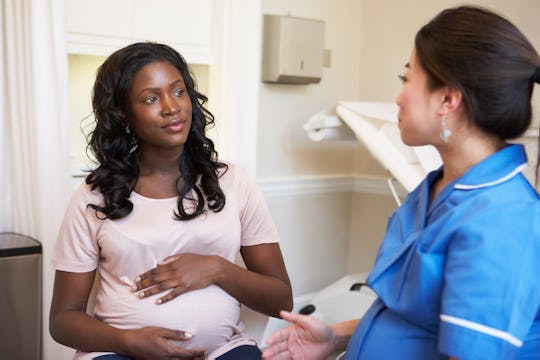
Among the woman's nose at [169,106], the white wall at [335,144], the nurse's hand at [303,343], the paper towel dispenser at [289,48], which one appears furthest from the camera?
the white wall at [335,144]

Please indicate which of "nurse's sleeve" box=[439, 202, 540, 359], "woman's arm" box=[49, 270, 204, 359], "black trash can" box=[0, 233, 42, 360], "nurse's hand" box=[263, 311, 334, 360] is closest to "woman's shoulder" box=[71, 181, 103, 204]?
"woman's arm" box=[49, 270, 204, 359]

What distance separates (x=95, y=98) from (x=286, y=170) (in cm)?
144

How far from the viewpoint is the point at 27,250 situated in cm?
→ 195

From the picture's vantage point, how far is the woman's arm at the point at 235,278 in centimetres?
154

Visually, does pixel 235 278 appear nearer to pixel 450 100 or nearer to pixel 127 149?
pixel 127 149

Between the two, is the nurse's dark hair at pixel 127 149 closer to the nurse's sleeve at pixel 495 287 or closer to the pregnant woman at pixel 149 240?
the pregnant woman at pixel 149 240

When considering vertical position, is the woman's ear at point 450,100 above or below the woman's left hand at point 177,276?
above

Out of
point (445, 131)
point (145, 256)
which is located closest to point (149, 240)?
point (145, 256)

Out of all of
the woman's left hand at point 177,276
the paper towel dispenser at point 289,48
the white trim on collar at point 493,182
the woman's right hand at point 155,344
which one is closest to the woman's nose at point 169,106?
the woman's left hand at point 177,276

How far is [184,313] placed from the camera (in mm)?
1541

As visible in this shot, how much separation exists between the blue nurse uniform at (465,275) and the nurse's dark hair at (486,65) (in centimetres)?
7

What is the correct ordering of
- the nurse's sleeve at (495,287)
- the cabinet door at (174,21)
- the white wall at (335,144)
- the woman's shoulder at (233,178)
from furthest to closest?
the white wall at (335,144), the cabinet door at (174,21), the woman's shoulder at (233,178), the nurse's sleeve at (495,287)

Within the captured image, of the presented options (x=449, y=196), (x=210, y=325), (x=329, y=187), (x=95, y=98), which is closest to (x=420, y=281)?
(x=449, y=196)

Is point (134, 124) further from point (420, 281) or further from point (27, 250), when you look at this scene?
point (420, 281)
